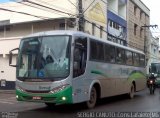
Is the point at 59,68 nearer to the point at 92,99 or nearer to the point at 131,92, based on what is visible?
the point at 92,99

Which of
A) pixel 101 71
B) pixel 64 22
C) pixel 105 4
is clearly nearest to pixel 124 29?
pixel 105 4

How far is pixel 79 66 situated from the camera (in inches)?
559

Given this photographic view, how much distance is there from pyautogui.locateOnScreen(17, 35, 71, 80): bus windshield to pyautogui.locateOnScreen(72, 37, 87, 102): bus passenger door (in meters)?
0.45

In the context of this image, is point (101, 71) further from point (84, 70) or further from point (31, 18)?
point (31, 18)

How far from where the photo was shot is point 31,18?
103 ft

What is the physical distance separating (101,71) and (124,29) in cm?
2746

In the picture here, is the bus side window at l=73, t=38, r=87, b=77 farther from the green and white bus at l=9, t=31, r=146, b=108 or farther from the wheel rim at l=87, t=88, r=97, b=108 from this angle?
the wheel rim at l=87, t=88, r=97, b=108

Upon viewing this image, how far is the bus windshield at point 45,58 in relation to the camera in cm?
1348

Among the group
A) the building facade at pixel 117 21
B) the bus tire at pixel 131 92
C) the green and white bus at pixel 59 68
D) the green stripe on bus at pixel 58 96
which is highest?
the building facade at pixel 117 21

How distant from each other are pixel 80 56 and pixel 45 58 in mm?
1442

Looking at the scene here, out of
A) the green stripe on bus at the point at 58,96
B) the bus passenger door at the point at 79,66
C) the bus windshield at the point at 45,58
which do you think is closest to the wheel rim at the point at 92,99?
the bus passenger door at the point at 79,66

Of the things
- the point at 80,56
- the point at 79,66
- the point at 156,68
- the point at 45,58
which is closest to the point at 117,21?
the point at 156,68

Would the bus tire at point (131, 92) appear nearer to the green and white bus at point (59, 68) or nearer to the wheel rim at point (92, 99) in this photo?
the green and white bus at point (59, 68)

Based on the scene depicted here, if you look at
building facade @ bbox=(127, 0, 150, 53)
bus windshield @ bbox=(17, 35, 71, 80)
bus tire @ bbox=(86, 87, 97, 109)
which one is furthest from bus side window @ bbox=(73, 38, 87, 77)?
building facade @ bbox=(127, 0, 150, 53)
